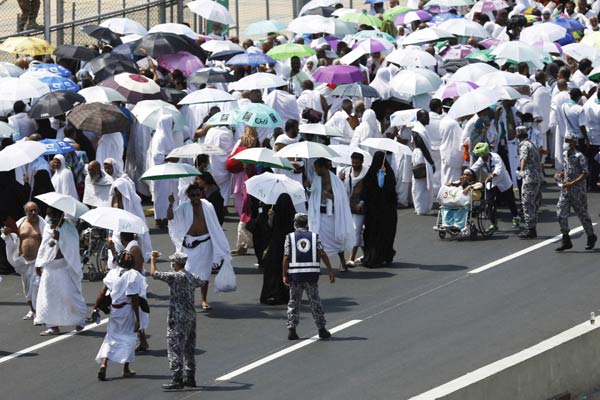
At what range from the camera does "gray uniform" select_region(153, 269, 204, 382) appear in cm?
1595

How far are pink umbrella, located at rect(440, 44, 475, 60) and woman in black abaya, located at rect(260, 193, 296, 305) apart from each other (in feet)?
39.4

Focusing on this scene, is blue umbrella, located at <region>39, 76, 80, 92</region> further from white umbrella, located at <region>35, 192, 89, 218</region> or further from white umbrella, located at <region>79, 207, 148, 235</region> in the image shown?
white umbrella, located at <region>79, 207, 148, 235</region>

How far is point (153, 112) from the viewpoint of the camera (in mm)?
25203

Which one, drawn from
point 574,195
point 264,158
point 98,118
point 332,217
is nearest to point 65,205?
point 264,158

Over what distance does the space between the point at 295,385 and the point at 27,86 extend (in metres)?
11.0

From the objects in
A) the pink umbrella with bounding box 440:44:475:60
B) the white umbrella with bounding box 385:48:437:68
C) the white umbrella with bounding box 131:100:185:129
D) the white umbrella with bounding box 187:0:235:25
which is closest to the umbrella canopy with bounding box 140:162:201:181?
the white umbrella with bounding box 131:100:185:129

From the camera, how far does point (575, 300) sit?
62.4 ft

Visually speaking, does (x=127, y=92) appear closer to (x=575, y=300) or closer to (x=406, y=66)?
(x=406, y=66)

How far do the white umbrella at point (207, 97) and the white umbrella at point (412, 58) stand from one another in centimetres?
436

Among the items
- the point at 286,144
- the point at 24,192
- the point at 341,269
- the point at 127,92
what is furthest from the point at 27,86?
the point at 341,269

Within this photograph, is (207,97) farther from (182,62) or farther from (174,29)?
(174,29)

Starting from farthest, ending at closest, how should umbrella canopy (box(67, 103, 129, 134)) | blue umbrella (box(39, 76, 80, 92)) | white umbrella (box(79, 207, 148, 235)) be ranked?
blue umbrella (box(39, 76, 80, 92)) → umbrella canopy (box(67, 103, 129, 134)) → white umbrella (box(79, 207, 148, 235))

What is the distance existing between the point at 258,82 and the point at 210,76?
1.13 m

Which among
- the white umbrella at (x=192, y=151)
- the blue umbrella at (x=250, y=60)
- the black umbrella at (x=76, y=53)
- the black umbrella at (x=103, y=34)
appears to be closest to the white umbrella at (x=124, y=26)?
the black umbrella at (x=103, y=34)
